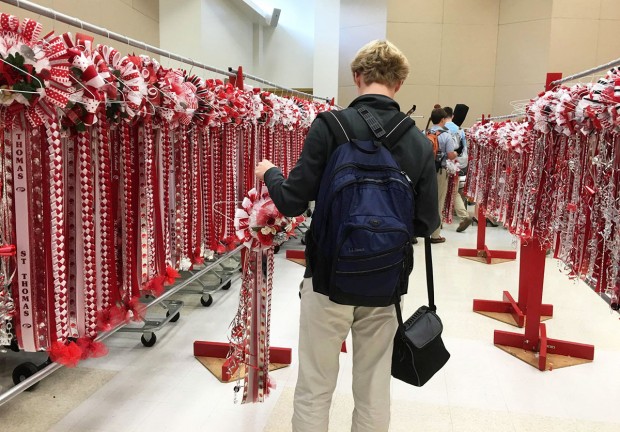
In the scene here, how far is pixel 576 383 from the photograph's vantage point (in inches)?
116

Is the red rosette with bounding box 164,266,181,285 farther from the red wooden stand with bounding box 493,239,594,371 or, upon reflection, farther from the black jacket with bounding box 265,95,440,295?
the red wooden stand with bounding box 493,239,594,371

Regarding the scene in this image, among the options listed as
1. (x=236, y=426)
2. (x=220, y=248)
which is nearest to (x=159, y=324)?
A: (x=220, y=248)

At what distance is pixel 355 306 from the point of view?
5.86 ft

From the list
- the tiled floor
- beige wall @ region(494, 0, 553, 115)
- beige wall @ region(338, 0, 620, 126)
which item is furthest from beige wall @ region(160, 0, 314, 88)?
the tiled floor

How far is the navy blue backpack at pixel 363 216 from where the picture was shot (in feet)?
5.00

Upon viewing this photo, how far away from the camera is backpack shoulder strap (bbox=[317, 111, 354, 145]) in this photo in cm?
162

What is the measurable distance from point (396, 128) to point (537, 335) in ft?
7.71

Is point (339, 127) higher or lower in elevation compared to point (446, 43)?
lower

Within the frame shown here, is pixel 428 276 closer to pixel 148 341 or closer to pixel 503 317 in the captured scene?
pixel 148 341

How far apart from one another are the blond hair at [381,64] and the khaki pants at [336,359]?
29.5 inches

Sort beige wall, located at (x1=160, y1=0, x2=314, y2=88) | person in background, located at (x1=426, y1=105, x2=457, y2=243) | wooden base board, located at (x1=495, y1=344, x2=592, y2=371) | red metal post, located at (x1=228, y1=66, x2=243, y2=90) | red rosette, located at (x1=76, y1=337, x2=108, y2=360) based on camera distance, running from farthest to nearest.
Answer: beige wall, located at (x1=160, y1=0, x2=314, y2=88)
person in background, located at (x1=426, y1=105, x2=457, y2=243)
red metal post, located at (x1=228, y1=66, x2=243, y2=90)
wooden base board, located at (x1=495, y1=344, x2=592, y2=371)
red rosette, located at (x1=76, y1=337, x2=108, y2=360)

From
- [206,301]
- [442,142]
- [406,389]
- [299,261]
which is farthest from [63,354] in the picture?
[442,142]

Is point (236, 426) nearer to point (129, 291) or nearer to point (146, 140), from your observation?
point (129, 291)

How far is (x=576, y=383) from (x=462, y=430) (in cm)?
98
